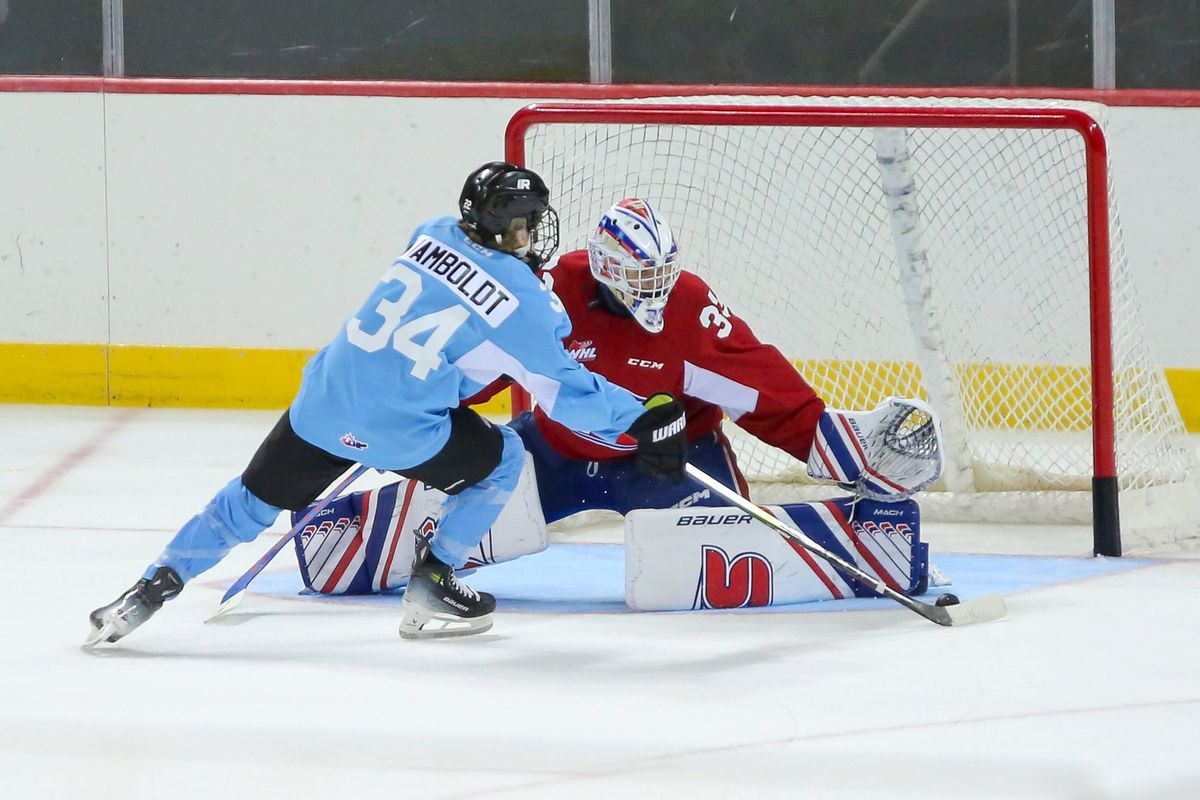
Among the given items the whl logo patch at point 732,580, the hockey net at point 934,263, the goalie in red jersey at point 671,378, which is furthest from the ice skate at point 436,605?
the hockey net at point 934,263

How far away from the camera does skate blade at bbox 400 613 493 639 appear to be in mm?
3297

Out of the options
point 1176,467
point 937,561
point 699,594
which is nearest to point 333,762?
point 699,594

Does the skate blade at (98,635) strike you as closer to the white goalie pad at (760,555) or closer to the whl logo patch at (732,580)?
the white goalie pad at (760,555)

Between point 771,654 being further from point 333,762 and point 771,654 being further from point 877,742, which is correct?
point 333,762

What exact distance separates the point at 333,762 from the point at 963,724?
94 centimetres

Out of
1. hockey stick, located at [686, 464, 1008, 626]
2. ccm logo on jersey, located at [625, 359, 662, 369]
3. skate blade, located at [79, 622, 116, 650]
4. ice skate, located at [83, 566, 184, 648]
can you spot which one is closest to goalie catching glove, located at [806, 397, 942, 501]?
hockey stick, located at [686, 464, 1008, 626]

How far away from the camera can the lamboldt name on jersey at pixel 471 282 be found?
3.07 metres

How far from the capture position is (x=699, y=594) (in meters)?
3.55

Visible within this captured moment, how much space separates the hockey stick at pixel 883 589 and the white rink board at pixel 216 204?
289 cm

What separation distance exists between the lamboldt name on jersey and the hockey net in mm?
1113

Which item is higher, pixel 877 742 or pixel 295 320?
pixel 295 320

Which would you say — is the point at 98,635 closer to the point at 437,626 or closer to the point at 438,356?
the point at 437,626

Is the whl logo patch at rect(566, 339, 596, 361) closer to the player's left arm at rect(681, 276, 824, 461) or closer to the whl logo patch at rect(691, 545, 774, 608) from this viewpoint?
the player's left arm at rect(681, 276, 824, 461)

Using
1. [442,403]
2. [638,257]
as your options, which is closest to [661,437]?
[442,403]
